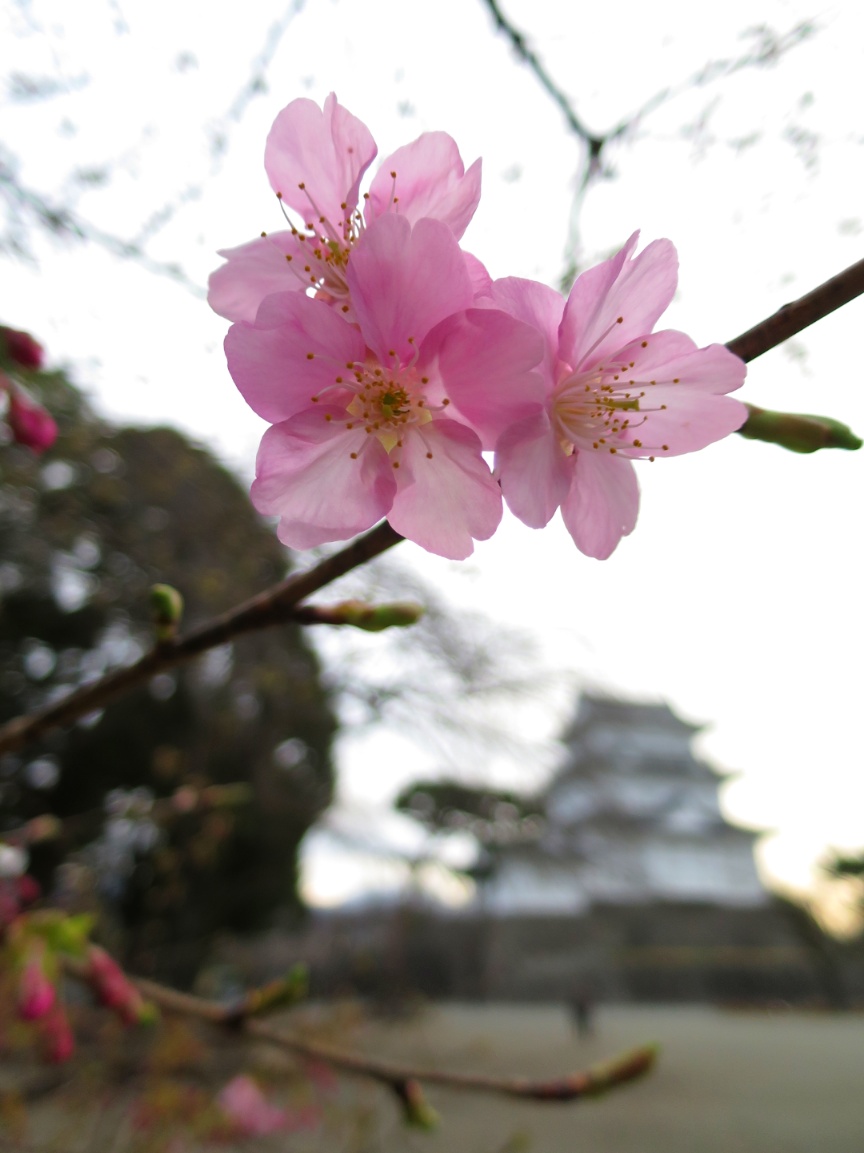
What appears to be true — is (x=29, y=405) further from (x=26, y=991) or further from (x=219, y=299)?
(x=26, y=991)

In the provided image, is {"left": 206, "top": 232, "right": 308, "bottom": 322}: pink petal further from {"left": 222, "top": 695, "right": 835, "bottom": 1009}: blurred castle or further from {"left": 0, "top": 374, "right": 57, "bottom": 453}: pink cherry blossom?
{"left": 222, "top": 695, "right": 835, "bottom": 1009}: blurred castle

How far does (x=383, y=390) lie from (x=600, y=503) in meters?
0.12

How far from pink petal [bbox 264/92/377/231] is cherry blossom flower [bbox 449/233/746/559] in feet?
0.48

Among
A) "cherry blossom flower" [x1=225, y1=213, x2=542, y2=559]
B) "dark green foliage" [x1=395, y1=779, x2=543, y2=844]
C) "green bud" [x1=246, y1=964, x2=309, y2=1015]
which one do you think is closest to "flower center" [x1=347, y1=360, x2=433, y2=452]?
"cherry blossom flower" [x1=225, y1=213, x2=542, y2=559]

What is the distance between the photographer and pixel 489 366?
0.29m

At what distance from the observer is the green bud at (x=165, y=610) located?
38cm

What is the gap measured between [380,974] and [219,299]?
12.9 feet

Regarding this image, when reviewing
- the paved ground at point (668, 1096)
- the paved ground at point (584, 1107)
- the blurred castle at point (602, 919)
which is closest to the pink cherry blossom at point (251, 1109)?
the paved ground at point (584, 1107)

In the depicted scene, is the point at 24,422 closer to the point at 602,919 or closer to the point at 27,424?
the point at 27,424

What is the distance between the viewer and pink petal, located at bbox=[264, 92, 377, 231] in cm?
37

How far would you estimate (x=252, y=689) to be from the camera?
122 inches

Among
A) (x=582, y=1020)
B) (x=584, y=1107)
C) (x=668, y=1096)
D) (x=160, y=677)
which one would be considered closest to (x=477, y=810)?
(x=584, y=1107)

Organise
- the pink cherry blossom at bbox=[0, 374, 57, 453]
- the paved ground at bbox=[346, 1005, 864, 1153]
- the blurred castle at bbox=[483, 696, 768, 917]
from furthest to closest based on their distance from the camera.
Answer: the blurred castle at bbox=[483, 696, 768, 917], the paved ground at bbox=[346, 1005, 864, 1153], the pink cherry blossom at bbox=[0, 374, 57, 453]

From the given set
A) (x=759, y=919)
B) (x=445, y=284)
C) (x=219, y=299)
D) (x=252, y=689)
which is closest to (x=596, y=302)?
(x=445, y=284)
